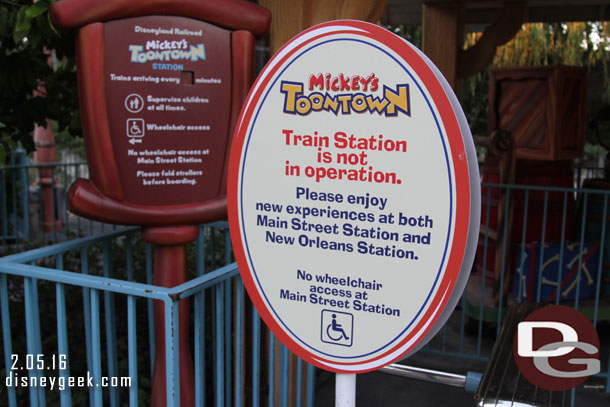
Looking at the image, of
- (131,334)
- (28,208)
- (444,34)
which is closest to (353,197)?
(131,334)

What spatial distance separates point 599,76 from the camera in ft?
50.8

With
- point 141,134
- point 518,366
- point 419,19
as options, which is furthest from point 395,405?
point 419,19

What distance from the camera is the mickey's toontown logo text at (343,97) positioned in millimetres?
1008

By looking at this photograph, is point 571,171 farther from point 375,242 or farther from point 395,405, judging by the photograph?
point 375,242

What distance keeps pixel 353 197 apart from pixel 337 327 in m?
0.25

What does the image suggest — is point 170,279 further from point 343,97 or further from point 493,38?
point 493,38

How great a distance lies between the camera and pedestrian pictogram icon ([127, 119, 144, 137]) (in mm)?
1848

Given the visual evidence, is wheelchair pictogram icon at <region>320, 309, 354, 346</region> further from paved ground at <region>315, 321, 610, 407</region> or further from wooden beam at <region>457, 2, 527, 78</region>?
wooden beam at <region>457, 2, 527, 78</region>

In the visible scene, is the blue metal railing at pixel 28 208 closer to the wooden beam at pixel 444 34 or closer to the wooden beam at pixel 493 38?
the wooden beam at pixel 444 34

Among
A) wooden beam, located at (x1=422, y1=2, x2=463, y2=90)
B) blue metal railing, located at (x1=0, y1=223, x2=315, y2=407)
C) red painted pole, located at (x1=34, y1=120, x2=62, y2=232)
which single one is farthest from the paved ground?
red painted pole, located at (x1=34, y1=120, x2=62, y2=232)

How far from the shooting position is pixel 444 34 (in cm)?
416

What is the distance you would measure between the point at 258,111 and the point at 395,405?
228cm

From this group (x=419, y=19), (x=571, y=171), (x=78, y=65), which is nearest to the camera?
(x=78, y=65)

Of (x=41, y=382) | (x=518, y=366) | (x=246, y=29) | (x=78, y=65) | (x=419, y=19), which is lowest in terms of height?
(x=41, y=382)
